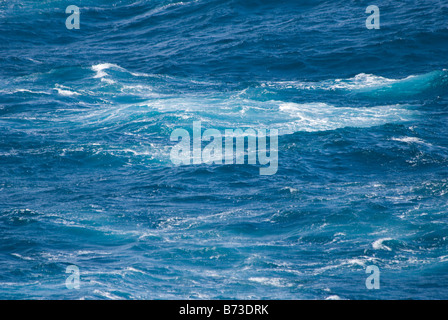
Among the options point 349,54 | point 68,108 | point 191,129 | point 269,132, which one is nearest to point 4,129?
point 68,108

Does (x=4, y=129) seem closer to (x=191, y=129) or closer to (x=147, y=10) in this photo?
(x=191, y=129)

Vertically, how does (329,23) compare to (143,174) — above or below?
above

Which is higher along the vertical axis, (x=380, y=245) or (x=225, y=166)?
(x=225, y=166)

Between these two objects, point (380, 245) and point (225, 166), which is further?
point (225, 166)

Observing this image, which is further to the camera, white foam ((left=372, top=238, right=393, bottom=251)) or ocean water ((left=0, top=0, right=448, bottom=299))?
white foam ((left=372, top=238, right=393, bottom=251))

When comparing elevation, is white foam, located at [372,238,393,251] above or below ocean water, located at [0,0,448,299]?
below

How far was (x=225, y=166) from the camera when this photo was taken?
43375 mm

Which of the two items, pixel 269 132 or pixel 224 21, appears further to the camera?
pixel 224 21

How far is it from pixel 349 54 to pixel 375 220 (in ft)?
96.9

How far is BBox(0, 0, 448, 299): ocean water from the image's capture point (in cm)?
3200

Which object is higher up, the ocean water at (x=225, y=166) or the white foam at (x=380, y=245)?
the ocean water at (x=225, y=166)

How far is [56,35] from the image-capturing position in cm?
7338

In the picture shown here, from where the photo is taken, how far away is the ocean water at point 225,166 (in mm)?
32000

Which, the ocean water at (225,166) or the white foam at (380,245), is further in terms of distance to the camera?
the white foam at (380,245)
